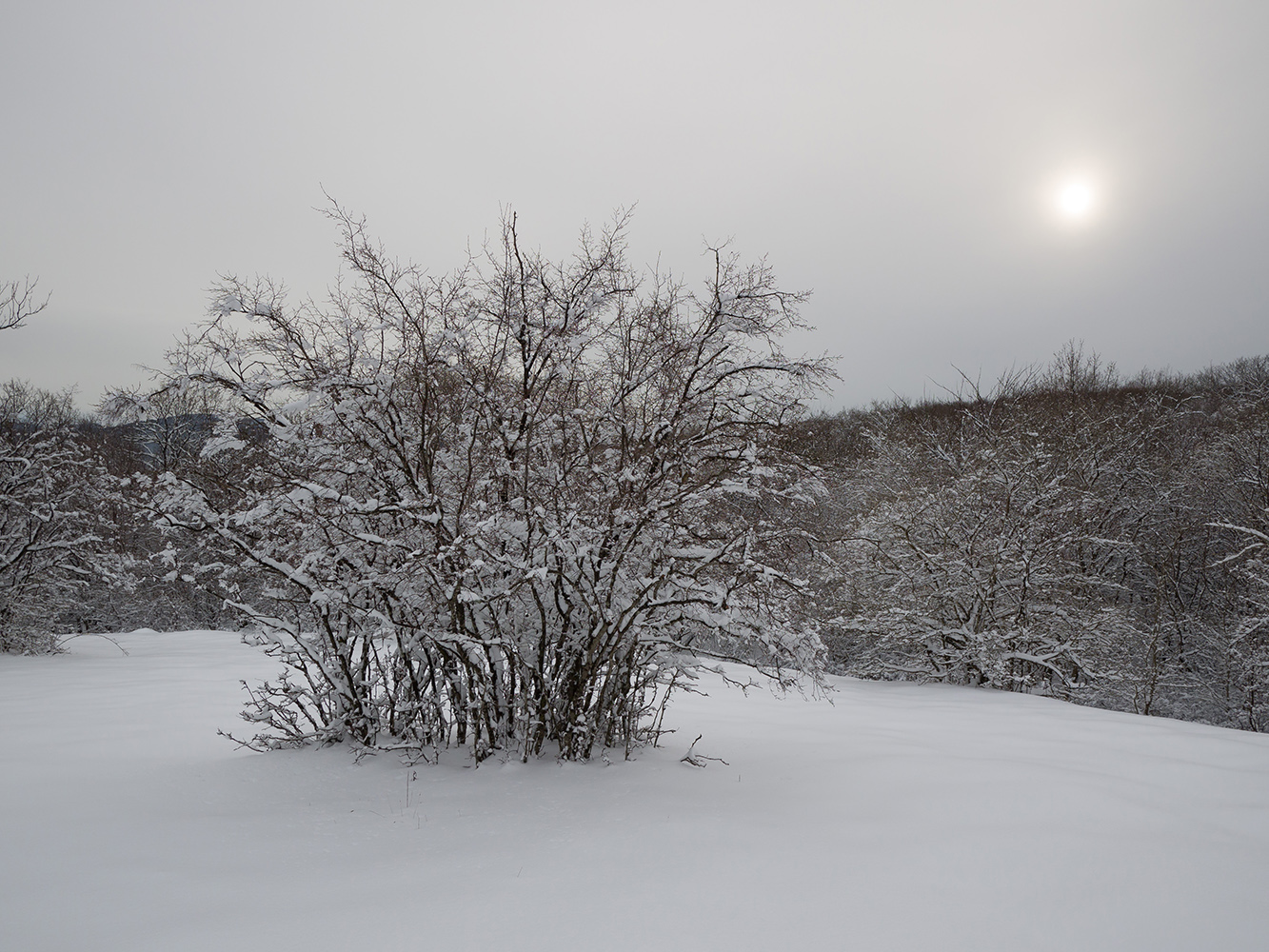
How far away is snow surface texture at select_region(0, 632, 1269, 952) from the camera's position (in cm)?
257

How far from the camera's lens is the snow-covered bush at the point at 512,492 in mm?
4395

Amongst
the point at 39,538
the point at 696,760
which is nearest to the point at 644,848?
the point at 696,760

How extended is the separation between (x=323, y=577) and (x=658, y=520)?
224cm

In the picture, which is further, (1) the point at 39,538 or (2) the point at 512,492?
(1) the point at 39,538

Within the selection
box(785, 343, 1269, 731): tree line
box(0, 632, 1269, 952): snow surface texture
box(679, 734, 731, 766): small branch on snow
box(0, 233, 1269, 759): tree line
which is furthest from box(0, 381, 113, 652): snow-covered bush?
box(785, 343, 1269, 731): tree line

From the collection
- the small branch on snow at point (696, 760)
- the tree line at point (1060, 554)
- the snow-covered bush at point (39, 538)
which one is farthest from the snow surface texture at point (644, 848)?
the snow-covered bush at point (39, 538)

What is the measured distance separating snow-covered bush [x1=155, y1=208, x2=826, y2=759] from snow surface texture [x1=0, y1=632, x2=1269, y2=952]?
67cm

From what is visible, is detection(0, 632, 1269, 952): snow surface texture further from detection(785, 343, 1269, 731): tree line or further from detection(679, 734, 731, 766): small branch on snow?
detection(785, 343, 1269, 731): tree line

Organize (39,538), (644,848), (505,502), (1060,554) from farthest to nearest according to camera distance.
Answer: (1060,554)
(39,538)
(505,502)
(644,848)

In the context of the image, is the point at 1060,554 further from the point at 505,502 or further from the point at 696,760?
the point at 505,502

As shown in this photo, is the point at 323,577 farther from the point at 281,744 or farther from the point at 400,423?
the point at 281,744

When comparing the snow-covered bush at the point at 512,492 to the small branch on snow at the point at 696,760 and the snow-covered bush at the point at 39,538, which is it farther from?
the snow-covered bush at the point at 39,538

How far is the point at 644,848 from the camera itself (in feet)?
10.8

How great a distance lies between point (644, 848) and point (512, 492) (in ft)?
7.82
